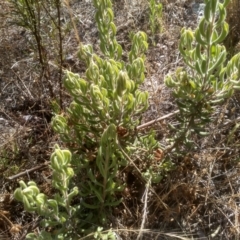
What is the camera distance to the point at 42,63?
254 cm

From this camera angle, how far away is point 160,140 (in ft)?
7.29

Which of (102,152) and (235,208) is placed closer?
(102,152)

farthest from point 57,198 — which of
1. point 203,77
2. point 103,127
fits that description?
point 203,77

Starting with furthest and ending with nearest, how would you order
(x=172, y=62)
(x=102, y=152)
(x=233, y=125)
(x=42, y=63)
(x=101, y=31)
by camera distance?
(x=172, y=62)
(x=42, y=63)
(x=233, y=125)
(x=101, y=31)
(x=102, y=152)

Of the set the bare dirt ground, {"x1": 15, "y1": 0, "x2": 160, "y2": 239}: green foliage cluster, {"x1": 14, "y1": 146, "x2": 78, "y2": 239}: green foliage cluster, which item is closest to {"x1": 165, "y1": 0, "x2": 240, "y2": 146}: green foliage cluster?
{"x1": 15, "y1": 0, "x2": 160, "y2": 239}: green foliage cluster

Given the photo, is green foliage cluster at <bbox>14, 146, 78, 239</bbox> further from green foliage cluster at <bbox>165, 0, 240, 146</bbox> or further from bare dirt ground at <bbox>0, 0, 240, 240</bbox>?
green foliage cluster at <bbox>165, 0, 240, 146</bbox>

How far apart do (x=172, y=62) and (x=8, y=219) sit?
4.41ft

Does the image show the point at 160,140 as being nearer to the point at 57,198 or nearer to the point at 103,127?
the point at 103,127

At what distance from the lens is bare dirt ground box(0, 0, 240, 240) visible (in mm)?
1981

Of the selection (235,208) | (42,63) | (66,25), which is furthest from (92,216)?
(66,25)

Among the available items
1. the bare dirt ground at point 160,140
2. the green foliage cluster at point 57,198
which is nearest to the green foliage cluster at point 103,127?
the green foliage cluster at point 57,198

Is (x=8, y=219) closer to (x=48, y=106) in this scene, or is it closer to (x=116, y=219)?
(x=116, y=219)

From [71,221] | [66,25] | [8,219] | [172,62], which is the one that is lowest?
[8,219]

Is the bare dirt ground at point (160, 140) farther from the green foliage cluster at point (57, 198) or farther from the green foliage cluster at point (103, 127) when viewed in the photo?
the green foliage cluster at point (57, 198)
